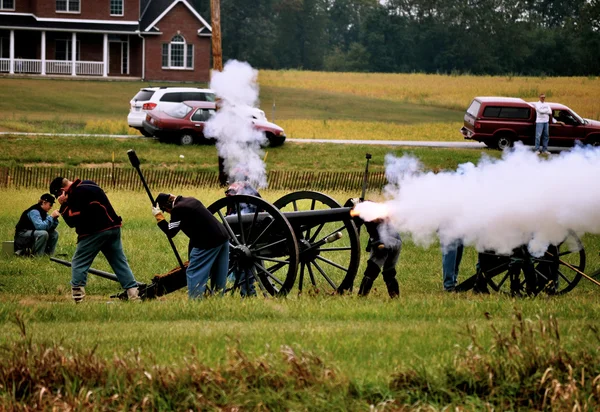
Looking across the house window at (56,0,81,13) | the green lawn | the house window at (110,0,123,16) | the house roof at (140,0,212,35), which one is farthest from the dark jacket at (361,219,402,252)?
the house window at (56,0,81,13)

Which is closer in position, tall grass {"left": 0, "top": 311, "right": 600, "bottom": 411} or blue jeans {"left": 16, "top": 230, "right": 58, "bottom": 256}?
tall grass {"left": 0, "top": 311, "right": 600, "bottom": 411}

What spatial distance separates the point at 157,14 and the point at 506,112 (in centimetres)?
2779

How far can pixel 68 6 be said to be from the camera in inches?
2208

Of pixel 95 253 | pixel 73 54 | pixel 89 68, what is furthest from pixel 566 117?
pixel 73 54

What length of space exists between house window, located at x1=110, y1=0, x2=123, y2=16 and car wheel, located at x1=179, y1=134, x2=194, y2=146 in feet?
86.0

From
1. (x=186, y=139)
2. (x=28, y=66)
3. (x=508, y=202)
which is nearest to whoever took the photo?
(x=508, y=202)

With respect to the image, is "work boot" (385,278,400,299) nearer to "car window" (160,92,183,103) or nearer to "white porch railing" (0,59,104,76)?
"car window" (160,92,183,103)

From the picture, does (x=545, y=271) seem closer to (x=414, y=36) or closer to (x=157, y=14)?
(x=157, y=14)

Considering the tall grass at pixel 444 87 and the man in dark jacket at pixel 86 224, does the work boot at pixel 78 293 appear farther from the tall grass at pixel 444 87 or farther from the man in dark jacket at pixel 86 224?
the tall grass at pixel 444 87

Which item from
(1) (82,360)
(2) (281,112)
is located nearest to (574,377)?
(1) (82,360)

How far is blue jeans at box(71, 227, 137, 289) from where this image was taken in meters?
11.9

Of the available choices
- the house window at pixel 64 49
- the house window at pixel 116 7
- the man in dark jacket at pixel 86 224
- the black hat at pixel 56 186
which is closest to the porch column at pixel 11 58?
the house window at pixel 64 49

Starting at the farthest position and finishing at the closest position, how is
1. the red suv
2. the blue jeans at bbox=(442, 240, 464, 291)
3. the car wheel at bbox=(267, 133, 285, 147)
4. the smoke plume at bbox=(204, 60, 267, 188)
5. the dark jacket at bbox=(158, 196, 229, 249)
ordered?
the red suv, the car wheel at bbox=(267, 133, 285, 147), the smoke plume at bbox=(204, 60, 267, 188), the blue jeans at bbox=(442, 240, 464, 291), the dark jacket at bbox=(158, 196, 229, 249)

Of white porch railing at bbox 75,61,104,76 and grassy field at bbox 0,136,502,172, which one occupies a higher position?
white porch railing at bbox 75,61,104,76
